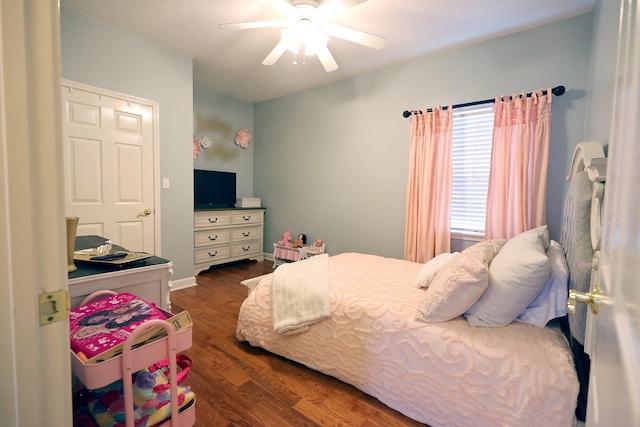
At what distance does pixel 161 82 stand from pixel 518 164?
3.63 metres

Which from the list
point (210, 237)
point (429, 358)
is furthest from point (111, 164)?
point (429, 358)

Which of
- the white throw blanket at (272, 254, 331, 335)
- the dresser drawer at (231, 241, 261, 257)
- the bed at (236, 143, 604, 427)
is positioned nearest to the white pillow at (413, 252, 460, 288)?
the bed at (236, 143, 604, 427)

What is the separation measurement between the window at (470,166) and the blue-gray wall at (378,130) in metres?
0.19

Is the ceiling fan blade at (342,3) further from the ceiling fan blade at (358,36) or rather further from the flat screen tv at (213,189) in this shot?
the flat screen tv at (213,189)

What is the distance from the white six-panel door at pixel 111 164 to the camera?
254cm

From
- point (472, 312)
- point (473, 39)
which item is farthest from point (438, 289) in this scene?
point (473, 39)

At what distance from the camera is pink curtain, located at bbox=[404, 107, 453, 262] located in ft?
9.44

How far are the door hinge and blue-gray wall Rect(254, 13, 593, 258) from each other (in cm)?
310

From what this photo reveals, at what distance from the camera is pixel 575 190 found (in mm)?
1453

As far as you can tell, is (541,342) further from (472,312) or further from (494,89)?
(494,89)

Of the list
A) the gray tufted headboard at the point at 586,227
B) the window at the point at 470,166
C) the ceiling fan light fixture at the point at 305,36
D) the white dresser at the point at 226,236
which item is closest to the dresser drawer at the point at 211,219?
the white dresser at the point at 226,236

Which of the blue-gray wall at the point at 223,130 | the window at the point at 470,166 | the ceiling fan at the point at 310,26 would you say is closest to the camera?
the ceiling fan at the point at 310,26

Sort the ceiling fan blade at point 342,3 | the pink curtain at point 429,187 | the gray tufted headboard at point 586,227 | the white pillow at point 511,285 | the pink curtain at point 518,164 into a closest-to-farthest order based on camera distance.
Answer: the gray tufted headboard at point 586,227 < the white pillow at point 511,285 < the ceiling fan blade at point 342,3 < the pink curtain at point 518,164 < the pink curtain at point 429,187

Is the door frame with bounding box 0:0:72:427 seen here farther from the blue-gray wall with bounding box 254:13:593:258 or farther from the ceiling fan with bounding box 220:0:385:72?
the blue-gray wall with bounding box 254:13:593:258
